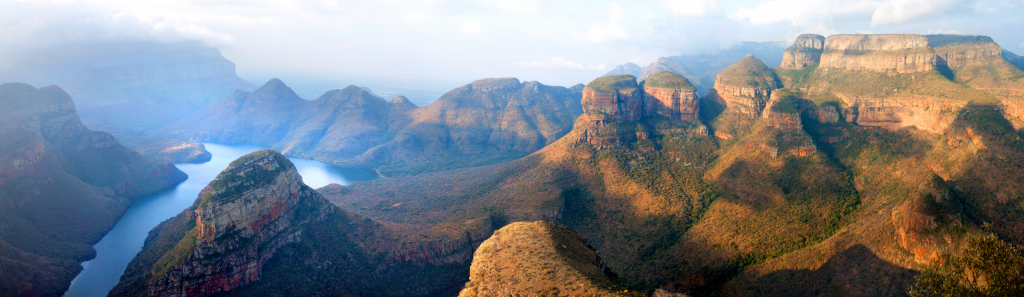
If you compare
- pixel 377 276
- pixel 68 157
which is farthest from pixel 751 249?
pixel 68 157

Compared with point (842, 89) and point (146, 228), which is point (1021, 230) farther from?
point (146, 228)

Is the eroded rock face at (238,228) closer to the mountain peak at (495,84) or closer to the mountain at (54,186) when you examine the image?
the mountain at (54,186)

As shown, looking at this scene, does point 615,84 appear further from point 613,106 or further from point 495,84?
point 495,84

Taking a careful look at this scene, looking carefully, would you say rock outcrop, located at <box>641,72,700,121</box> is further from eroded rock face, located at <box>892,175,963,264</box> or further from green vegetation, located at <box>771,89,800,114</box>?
eroded rock face, located at <box>892,175,963,264</box>

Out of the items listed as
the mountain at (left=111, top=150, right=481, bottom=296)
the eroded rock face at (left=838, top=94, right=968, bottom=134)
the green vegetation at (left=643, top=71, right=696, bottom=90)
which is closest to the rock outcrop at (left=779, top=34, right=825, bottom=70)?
the eroded rock face at (left=838, top=94, right=968, bottom=134)

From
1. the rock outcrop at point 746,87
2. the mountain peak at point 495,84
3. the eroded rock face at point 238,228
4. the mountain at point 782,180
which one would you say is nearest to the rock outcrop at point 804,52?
the mountain at point 782,180

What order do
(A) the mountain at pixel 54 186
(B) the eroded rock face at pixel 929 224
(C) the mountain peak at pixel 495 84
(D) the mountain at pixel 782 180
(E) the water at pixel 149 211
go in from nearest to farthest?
(B) the eroded rock face at pixel 929 224 → (D) the mountain at pixel 782 180 → (A) the mountain at pixel 54 186 → (E) the water at pixel 149 211 → (C) the mountain peak at pixel 495 84
